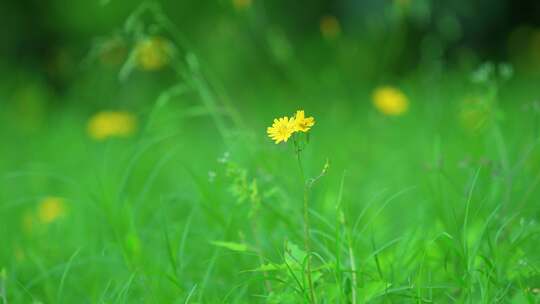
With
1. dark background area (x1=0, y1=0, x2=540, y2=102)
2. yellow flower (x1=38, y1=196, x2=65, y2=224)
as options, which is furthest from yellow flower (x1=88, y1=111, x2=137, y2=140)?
dark background area (x1=0, y1=0, x2=540, y2=102)

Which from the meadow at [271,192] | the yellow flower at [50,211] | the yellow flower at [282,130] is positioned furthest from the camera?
the yellow flower at [50,211]

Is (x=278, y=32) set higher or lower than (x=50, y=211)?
higher

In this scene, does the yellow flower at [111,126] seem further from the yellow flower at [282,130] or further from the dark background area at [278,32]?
the yellow flower at [282,130]

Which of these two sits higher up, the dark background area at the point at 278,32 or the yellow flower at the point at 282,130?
the dark background area at the point at 278,32

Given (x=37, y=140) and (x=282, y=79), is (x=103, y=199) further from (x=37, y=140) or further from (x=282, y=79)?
(x=282, y=79)

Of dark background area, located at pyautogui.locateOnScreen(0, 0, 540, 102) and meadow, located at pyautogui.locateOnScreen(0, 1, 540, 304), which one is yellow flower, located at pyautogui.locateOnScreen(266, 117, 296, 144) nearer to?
meadow, located at pyautogui.locateOnScreen(0, 1, 540, 304)

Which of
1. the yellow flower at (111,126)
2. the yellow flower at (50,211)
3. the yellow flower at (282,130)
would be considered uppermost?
the yellow flower at (111,126)

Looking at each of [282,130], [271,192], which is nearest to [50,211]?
[271,192]

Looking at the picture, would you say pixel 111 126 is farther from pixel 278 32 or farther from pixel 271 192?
pixel 271 192

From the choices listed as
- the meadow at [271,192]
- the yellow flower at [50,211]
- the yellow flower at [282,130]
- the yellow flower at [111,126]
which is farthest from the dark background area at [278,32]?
the yellow flower at [282,130]
